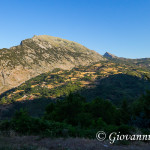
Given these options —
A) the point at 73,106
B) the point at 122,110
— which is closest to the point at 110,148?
the point at 73,106

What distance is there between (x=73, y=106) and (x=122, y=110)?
1673 centimetres

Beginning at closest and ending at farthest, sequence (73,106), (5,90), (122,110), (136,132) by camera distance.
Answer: (136,132)
(73,106)
(122,110)
(5,90)

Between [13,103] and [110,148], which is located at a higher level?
[110,148]

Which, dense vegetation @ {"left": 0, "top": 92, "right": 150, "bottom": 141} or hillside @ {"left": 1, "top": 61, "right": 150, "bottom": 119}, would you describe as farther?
hillside @ {"left": 1, "top": 61, "right": 150, "bottom": 119}

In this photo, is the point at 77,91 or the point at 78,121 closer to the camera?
the point at 78,121

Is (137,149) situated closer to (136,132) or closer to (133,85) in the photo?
(136,132)

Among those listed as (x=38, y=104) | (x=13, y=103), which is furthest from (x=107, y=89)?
(x=13, y=103)

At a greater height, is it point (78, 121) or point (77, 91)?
point (77, 91)

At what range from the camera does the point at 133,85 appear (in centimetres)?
17038

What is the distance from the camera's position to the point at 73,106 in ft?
113

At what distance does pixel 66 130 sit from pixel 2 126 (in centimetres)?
568

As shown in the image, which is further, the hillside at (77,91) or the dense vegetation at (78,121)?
the hillside at (77,91)

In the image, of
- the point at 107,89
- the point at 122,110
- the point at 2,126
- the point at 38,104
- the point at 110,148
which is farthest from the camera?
the point at 107,89

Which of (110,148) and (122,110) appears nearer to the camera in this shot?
(110,148)
